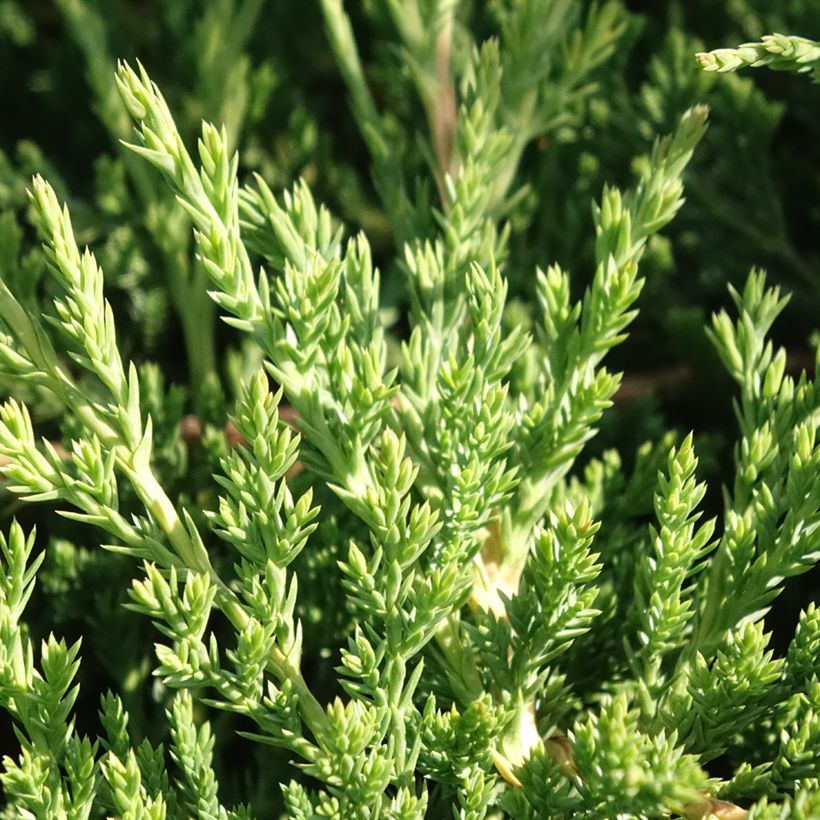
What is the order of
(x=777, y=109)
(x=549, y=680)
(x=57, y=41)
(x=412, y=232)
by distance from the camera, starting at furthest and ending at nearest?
(x=57, y=41)
(x=777, y=109)
(x=412, y=232)
(x=549, y=680)

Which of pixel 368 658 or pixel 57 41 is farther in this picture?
pixel 57 41

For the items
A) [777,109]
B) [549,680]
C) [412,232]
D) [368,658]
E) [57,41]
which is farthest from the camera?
[57,41]

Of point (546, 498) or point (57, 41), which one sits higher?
point (57, 41)

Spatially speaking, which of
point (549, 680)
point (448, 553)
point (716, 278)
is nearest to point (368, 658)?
point (448, 553)

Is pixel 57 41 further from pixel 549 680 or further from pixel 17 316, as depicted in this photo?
pixel 549 680

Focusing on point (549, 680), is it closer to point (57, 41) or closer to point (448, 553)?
point (448, 553)

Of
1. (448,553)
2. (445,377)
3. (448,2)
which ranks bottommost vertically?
(448,553)
